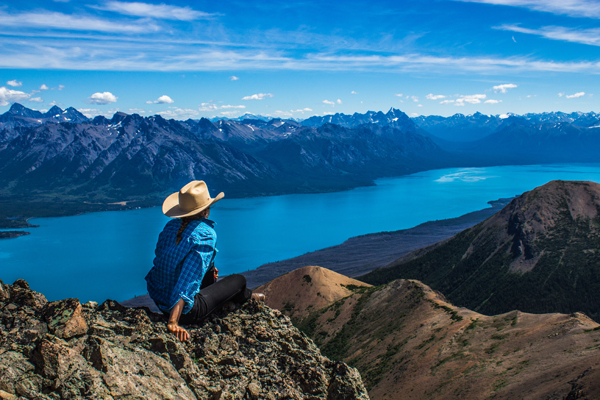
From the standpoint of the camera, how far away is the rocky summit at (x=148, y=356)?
4.83 meters

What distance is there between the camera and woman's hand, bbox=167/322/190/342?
20.7 feet

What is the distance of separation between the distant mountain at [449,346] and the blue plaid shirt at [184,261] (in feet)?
49.8

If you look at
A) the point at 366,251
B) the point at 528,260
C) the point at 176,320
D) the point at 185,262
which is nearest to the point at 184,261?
the point at 185,262

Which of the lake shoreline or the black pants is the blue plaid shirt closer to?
the black pants

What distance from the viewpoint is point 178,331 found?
6.39 metres

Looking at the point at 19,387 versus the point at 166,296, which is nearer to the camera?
the point at 19,387

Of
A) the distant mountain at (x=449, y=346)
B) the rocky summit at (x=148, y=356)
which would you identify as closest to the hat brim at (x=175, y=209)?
the rocky summit at (x=148, y=356)

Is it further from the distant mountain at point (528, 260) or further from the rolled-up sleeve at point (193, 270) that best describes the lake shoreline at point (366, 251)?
the rolled-up sleeve at point (193, 270)

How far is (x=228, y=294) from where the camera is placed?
761 cm

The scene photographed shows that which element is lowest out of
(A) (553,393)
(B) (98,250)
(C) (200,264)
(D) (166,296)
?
(B) (98,250)

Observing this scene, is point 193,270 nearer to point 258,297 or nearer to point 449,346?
point 258,297

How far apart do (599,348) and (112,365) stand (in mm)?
23406

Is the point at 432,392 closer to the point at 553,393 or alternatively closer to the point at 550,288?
the point at 553,393

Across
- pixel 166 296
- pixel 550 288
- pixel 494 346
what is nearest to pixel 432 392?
pixel 494 346
